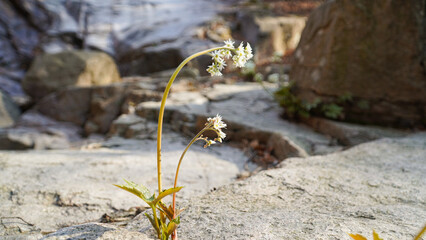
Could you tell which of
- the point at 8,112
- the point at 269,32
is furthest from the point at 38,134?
the point at 269,32

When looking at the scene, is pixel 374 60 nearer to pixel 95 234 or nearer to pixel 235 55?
pixel 235 55

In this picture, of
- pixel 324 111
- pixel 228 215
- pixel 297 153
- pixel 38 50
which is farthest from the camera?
pixel 38 50

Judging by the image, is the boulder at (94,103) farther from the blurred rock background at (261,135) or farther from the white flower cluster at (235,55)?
the white flower cluster at (235,55)

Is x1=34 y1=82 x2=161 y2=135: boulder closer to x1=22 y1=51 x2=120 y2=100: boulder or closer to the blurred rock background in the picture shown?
the blurred rock background

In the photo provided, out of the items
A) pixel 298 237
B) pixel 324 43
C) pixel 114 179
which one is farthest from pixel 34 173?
pixel 324 43

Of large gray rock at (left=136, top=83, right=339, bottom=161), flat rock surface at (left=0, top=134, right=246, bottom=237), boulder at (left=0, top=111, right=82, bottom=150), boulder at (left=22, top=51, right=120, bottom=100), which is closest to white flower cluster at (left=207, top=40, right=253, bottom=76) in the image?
flat rock surface at (left=0, top=134, right=246, bottom=237)

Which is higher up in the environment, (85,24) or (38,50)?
(85,24)

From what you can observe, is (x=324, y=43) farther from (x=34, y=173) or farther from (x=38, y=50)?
(x=38, y=50)
